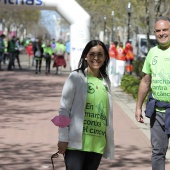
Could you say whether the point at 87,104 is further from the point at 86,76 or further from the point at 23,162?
the point at 23,162

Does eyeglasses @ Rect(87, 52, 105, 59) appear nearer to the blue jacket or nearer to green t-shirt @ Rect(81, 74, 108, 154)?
green t-shirt @ Rect(81, 74, 108, 154)

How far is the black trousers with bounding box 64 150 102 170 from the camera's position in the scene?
4.68 meters

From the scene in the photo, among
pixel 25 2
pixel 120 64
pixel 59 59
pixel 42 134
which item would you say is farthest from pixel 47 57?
pixel 42 134

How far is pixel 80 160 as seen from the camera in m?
4.71

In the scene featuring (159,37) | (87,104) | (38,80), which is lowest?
(38,80)

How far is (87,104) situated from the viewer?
473 centimetres

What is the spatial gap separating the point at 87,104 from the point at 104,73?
0.38m

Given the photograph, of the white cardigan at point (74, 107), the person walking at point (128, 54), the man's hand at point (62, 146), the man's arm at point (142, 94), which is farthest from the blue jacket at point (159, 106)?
the person walking at point (128, 54)

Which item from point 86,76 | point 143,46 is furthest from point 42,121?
point 143,46

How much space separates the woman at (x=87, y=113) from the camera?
4672 mm

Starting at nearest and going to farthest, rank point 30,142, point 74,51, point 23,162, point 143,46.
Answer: point 23,162 → point 30,142 → point 74,51 → point 143,46

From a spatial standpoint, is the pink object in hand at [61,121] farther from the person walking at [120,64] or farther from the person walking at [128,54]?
the person walking at [128,54]

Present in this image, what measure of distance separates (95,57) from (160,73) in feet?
3.53

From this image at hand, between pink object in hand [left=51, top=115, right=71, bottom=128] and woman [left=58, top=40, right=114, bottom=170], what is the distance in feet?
0.22
